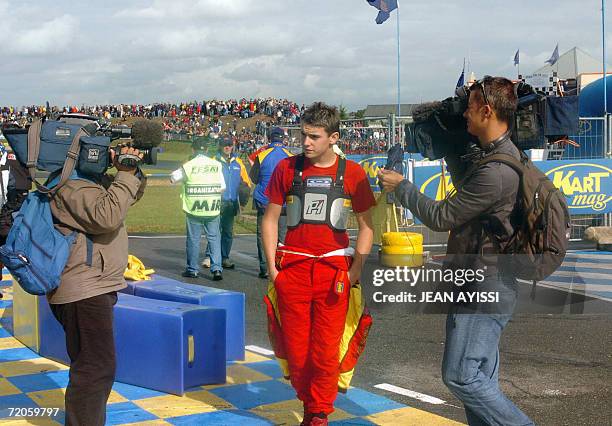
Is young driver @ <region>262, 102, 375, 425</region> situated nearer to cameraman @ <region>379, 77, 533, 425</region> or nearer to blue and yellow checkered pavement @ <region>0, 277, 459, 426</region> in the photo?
blue and yellow checkered pavement @ <region>0, 277, 459, 426</region>

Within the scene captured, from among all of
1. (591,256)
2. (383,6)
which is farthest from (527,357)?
(383,6)

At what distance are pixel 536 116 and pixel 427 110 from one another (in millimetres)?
541

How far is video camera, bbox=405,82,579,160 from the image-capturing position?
390 centimetres

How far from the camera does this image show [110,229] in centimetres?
411

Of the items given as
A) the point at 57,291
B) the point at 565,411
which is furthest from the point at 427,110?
the point at 565,411

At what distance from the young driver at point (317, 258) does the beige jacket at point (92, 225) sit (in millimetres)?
1003

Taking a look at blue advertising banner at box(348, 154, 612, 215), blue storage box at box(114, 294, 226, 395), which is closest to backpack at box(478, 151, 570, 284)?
blue storage box at box(114, 294, 226, 395)

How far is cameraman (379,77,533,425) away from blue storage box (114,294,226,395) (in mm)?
2404

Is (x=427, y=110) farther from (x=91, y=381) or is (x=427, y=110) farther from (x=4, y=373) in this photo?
(x=4, y=373)

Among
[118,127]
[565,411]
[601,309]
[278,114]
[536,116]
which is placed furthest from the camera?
[278,114]

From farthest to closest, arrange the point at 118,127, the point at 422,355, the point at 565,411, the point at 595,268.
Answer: the point at 595,268
the point at 422,355
the point at 565,411
the point at 118,127

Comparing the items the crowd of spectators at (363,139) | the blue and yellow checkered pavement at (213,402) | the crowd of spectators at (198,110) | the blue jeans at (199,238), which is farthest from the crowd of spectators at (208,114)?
the blue and yellow checkered pavement at (213,402)

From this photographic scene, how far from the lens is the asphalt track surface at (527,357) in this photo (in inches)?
209

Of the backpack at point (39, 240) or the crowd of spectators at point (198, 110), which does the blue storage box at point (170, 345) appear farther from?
the crowd of spectators at point (198, 110)
